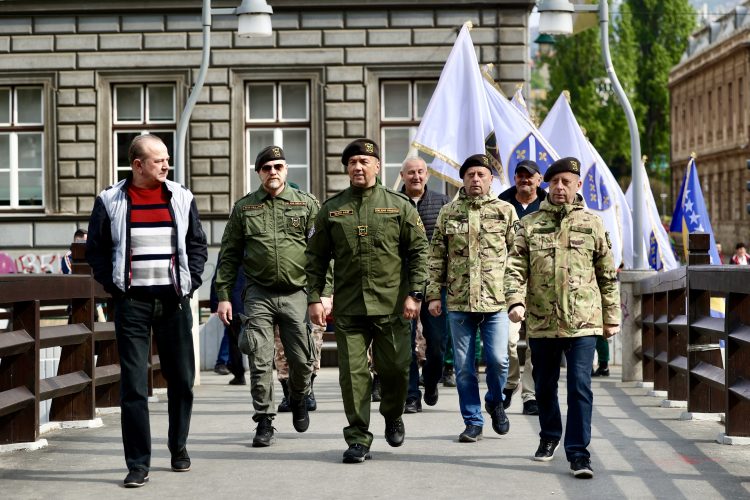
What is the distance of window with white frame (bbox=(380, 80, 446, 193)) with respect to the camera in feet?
82.0

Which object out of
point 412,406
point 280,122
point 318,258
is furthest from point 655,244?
point 318,258

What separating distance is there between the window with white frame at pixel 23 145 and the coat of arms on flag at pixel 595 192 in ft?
34.8

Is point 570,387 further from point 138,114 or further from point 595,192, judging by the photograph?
point 138,114

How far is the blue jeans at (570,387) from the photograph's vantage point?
8172 mm

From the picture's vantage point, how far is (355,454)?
8.65 m

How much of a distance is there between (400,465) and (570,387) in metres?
1.11

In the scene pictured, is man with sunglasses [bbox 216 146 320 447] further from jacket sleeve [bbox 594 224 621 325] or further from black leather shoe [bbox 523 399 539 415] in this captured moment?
jacket sleeve [bbox 594 224 621 325]

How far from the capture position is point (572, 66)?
67500 millimetres

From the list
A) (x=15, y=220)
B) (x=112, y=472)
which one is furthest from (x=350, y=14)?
(x=112, y=472)

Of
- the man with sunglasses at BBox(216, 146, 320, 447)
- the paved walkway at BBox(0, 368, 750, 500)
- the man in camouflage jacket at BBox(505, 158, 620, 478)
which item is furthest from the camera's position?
the man with sunglasses at BBox(216, 146, 320, 447)

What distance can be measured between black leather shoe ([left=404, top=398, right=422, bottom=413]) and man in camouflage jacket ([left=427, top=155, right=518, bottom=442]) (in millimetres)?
1548

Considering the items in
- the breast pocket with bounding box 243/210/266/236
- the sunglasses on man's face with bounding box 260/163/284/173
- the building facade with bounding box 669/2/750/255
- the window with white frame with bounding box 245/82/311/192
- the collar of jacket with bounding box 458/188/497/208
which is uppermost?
the building facade with bounding box 669/2/750/255

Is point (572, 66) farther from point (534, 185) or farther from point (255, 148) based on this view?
point (534, 185)

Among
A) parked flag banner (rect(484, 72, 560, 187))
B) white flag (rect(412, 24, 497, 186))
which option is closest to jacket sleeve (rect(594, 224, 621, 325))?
white flag (rect(412, 24, 497, 186))
